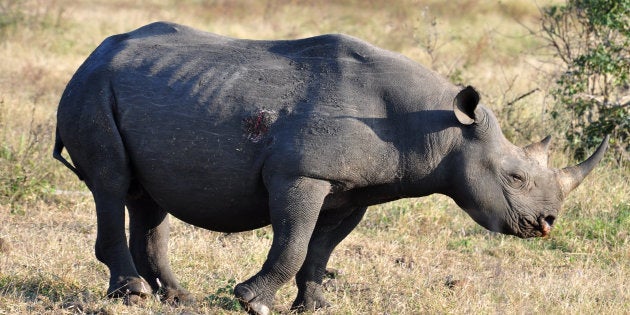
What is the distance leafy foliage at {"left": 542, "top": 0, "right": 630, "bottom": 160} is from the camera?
10.8 metres

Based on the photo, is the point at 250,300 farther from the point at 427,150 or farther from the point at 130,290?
the point at 427,150

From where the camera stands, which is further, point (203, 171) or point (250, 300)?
point (203, 171)

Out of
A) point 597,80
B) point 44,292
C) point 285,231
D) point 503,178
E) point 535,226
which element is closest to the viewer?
point 285,231

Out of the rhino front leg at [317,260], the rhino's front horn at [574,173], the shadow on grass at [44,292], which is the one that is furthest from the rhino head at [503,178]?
the shadow on grass at [44,292]

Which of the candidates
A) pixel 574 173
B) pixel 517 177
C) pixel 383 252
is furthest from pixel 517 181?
pixel 383 252

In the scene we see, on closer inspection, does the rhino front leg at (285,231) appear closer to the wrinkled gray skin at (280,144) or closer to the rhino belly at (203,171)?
the wrinkled gray skin at (280,144)

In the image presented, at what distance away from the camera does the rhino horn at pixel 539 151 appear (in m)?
6.29

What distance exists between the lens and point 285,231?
5.79 m

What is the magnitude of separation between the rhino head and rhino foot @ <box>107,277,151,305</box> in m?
2.10

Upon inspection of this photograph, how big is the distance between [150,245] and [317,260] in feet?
3.90

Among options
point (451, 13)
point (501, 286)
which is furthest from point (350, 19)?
point (501, 286)

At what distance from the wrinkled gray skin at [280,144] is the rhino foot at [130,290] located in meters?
0.01

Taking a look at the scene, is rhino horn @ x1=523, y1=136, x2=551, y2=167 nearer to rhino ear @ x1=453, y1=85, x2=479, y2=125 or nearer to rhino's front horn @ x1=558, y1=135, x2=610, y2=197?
rhino's front horn @ x1=558, y1=135, x2=610, y2=197

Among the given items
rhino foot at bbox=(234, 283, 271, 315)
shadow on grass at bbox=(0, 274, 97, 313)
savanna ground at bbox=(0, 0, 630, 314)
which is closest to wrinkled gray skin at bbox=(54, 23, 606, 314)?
rhino foot at bbox=(234, 283, 271, 315)
